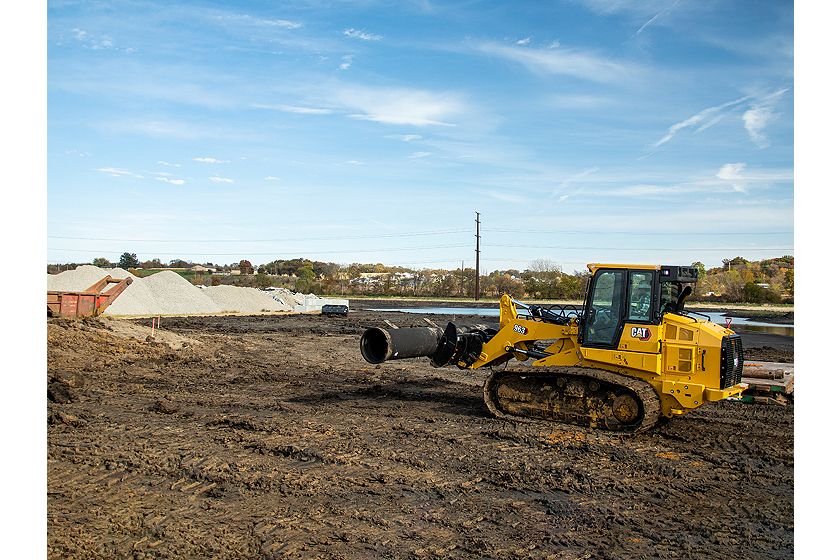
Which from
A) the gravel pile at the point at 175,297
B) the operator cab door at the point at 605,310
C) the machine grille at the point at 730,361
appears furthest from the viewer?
the gravel pile at the point at 175,297

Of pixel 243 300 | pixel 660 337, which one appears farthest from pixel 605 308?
pixel 243 300

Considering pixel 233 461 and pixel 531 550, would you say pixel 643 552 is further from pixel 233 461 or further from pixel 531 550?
pixel 233 461

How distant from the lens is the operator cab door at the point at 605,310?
9.94 m

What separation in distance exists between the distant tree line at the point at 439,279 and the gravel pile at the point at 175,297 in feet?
43.2

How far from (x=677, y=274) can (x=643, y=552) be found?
4834mm

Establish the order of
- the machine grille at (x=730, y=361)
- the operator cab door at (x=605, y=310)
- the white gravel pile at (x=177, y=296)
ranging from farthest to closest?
the white gravel pile at (x=177, y=296) → the operator cab door at (x=605, y=310) → the machine grille at (x=730, y=361)

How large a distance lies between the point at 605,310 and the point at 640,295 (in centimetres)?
56

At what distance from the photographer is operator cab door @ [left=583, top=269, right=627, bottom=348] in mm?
9938

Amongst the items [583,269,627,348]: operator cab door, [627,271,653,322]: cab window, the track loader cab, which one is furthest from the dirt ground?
[627,271,653,322]: cab window

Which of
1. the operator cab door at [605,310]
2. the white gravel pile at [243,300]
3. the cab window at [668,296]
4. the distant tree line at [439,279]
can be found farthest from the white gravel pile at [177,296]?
the cab window at [668,296]

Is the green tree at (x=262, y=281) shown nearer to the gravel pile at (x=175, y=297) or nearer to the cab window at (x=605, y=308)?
the gravel pile at (x=175, y=297)

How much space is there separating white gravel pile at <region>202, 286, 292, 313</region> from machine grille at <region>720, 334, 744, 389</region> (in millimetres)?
37298

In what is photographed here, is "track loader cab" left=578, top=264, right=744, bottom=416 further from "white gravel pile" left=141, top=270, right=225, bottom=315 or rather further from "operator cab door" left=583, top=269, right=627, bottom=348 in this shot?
"white gravel pile" left=141, top=270, right=225, bottom=315

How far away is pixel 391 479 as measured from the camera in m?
7.91
